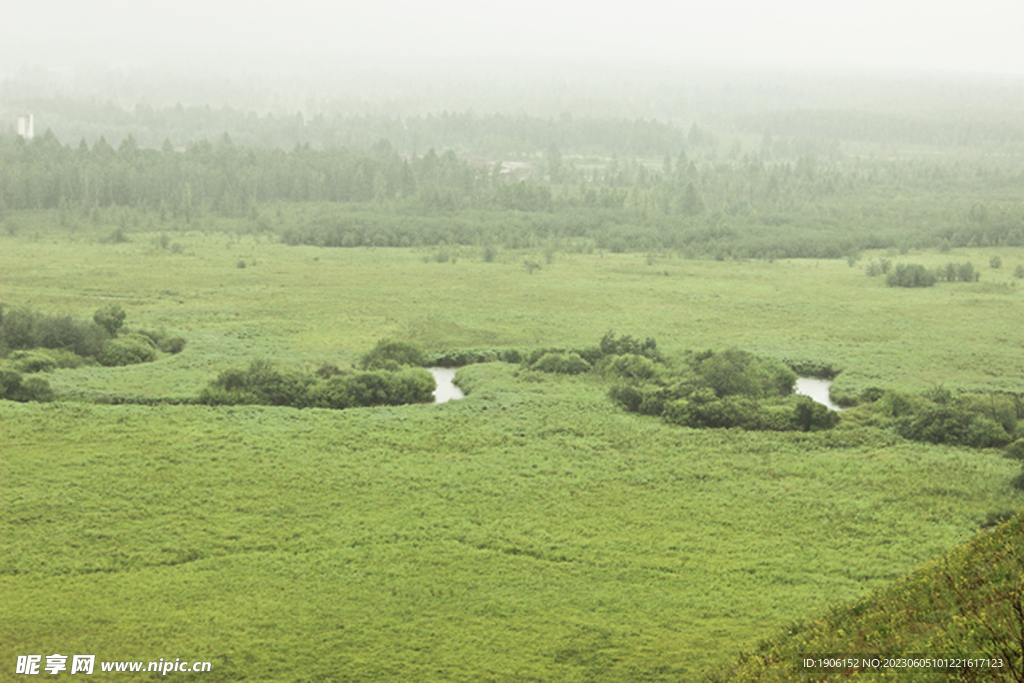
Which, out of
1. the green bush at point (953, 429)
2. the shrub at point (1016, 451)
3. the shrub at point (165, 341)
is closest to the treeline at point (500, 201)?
the shrub at point (165, 341)

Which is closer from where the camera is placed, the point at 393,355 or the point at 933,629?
the point at 933,629

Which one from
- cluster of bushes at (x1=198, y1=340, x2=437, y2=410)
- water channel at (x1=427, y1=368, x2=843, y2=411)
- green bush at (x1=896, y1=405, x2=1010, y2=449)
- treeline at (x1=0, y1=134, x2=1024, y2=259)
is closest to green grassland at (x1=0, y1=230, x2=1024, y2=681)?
green bush at (x1=896, y1=405, x2=1010, y2=449)

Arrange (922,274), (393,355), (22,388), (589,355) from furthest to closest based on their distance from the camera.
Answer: (922,274) → (589,355) → (393,355) → (22,388)

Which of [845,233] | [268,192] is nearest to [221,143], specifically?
[268,192]

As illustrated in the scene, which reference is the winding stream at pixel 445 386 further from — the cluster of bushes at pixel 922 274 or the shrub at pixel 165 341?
the cluster of bushes at pixel 922 274

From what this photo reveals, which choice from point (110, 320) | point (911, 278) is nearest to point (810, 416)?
A: point (110, 320)

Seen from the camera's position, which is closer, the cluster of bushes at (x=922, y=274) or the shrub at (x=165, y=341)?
the shrub at (x=165, y=341)

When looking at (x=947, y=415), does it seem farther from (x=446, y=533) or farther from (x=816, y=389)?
(x=446, y=533)

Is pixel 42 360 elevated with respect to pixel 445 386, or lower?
elevated
